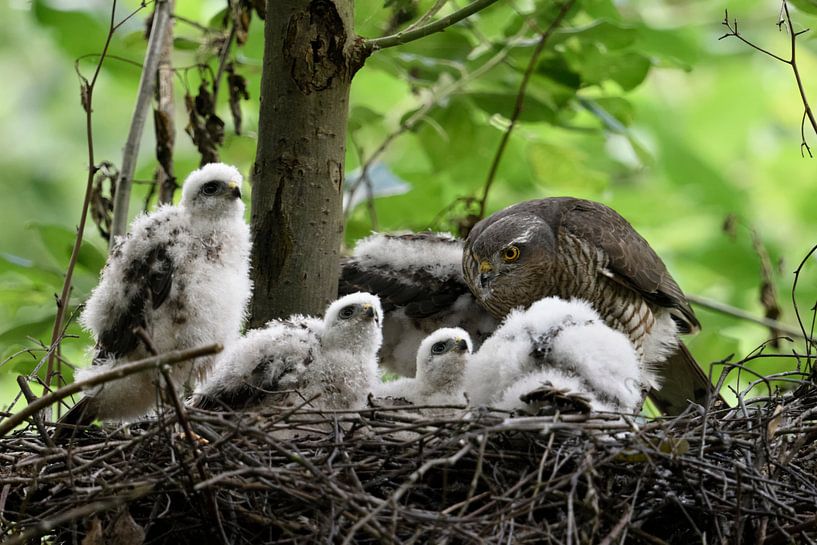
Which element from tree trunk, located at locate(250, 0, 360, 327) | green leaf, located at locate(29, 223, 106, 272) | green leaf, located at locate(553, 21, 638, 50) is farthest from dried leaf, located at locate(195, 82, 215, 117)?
green leaf, located at locate(553, 21, 638, 50)

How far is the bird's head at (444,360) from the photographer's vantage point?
384 centimetres

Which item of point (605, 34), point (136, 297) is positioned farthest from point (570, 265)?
point (136, 297)

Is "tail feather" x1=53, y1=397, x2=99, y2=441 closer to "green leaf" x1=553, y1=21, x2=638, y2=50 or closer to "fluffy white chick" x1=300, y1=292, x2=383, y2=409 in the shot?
"fluffy white chick" x1=300, y1=292, x2=383, y2=409

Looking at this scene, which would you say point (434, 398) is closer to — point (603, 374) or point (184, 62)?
point (603, 374)

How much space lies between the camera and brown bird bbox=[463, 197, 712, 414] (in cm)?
449

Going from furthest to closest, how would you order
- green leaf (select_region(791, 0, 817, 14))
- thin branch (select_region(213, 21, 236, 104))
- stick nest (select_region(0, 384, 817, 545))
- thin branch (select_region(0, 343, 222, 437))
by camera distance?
thin branch (select_region(213, 21, 236, 104)) < green leaf (select_region(791, 0, 817, 14)) < stick nest (select_region(0, 384, 817, 545)) < thin branch (select_region(0, 343, 222, 437))

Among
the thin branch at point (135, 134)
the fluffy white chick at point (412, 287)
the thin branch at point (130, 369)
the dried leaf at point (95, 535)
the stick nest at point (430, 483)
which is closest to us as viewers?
the thin branch at point (130, 369)

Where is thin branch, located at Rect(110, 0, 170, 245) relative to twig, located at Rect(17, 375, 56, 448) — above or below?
above

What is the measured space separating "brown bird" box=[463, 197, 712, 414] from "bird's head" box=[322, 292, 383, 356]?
968mm

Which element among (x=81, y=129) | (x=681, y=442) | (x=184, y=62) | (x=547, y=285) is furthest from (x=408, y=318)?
(x=81, y=129)

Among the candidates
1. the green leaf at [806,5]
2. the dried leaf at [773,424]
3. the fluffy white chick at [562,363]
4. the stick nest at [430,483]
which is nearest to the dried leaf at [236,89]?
the fluffy white chick at [562,363]

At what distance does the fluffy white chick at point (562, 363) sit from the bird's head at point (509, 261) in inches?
A: 34.7

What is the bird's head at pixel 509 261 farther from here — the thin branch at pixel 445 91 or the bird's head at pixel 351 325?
the bird's head at pixel 351 325

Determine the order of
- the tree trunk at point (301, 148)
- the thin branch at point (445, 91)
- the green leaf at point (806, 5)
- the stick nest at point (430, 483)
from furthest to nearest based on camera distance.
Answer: the thin branch at point (445, 91) → the green leaf at point (806, 5) → the tree trunk at point (301, 148) → the stick nest at point (430, 483)
